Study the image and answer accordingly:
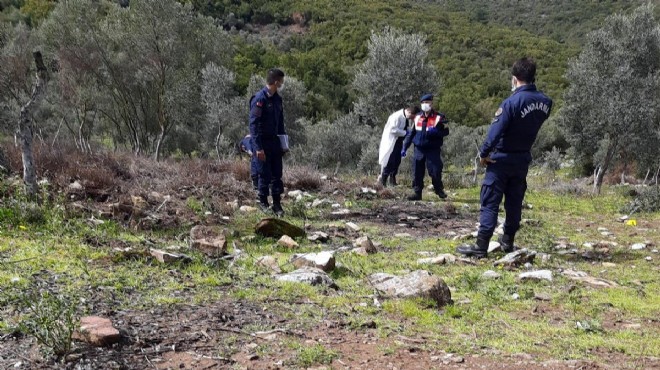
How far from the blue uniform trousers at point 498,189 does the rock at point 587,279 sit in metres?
0.87

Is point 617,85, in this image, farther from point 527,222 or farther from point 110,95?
point 110,95

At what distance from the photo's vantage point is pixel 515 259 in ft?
16.7

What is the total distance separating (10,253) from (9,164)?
4.14 metres

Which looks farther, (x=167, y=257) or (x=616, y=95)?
(x=616, y=95)

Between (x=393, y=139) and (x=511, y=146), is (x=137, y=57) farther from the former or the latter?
(x=511, y=146)

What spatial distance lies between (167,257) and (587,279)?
3.79m

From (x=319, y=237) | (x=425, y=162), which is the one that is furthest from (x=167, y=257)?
(x=425, y=162)

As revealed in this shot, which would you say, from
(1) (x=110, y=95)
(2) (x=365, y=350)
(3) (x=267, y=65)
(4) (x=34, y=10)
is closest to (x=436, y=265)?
(2) (x=365, y=350)

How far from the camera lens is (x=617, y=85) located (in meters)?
15.4

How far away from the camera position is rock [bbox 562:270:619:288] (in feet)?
14.8

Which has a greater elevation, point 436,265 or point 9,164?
point 9,164

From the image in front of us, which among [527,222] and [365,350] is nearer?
[365,350]

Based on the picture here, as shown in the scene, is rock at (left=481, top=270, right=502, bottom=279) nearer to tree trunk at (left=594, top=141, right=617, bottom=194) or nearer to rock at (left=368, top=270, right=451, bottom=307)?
rock at (left=368, top=270, right=451, bottom=307)

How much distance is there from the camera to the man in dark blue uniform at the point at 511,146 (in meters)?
5.20
